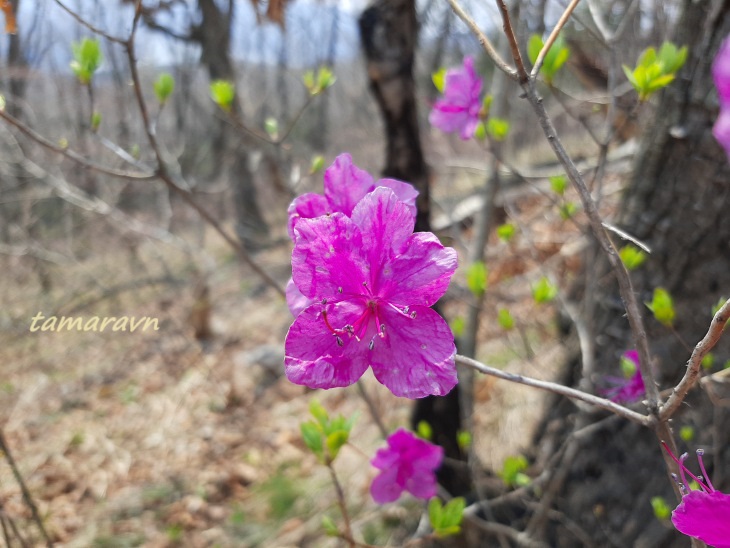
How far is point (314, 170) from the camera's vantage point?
5.01 feet

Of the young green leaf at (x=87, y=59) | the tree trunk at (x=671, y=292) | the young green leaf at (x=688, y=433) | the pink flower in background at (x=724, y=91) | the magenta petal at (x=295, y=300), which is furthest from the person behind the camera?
the tree trunk at (x=671, y=292)

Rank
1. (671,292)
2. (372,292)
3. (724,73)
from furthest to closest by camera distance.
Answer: (671,292)
(372,292)
(724,73)

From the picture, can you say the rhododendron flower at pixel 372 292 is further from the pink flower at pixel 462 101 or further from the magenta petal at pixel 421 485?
the pink flower at pixel 462 101

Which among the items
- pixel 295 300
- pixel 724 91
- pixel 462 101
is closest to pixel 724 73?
pixel 724 91

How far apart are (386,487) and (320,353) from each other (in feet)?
2.50

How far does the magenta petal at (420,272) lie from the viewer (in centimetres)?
71

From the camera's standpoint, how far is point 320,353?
28.9 inches

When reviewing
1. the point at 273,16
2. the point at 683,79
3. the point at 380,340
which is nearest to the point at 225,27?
the point at 273,16

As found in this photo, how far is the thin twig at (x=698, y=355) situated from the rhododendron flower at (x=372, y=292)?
274 mm

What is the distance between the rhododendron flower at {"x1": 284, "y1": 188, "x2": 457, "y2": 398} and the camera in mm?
712

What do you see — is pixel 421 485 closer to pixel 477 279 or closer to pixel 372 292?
pixel 477 279

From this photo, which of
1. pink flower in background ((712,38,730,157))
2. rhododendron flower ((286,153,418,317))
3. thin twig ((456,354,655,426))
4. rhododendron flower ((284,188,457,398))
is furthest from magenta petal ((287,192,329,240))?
pink flower in background ((712,38,730,157))

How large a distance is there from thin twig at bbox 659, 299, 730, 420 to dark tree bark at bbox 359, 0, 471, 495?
1.16 m

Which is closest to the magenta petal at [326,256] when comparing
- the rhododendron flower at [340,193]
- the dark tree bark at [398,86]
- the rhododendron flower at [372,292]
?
the rhododendron flower at [372,292]
